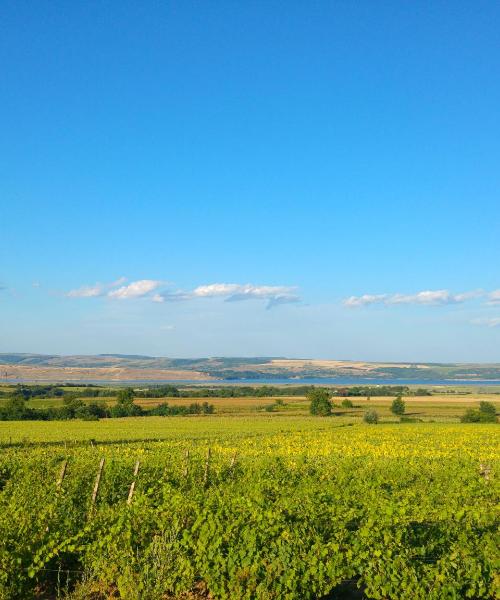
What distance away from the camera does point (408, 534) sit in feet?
31.6

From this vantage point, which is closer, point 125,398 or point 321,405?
point 321,405

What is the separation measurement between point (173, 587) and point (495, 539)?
5.63 m

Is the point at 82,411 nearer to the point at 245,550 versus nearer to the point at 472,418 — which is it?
the point at 472,418

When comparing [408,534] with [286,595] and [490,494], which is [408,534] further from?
[490,494]

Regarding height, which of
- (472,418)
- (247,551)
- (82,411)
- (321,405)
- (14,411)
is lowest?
(82,411)

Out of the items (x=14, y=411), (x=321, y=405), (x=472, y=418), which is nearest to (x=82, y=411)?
(x=14, y=411)

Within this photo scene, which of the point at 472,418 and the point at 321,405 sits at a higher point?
the point at 321,405

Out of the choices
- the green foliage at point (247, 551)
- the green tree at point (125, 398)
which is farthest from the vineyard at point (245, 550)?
the green tree at point (125, 398)

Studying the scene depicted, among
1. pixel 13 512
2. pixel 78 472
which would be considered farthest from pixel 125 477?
pixel 13 512

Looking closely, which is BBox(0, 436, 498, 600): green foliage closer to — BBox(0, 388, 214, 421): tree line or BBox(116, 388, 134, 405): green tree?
BBox(0, 388, 214, 421): tree line

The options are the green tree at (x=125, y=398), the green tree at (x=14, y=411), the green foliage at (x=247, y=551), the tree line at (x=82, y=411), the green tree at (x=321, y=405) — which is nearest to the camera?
the green foliage at (x=247, y=551)

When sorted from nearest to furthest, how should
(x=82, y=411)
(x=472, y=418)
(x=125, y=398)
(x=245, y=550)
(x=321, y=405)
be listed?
(x=245, y=550), (x=472, y=418), (x=82, y=411), (x=321, y=405), (x=125, y=398)

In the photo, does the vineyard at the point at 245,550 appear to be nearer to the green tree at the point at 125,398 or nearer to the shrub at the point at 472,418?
the shrub at the point at 472,418

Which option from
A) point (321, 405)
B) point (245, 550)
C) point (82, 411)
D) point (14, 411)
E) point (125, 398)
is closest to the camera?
point (245, 550)
